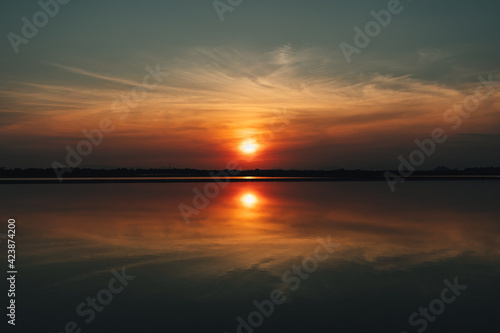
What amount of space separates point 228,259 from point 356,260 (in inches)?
126

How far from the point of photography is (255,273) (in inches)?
366

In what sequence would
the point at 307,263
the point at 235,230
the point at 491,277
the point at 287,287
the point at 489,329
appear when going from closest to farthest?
the point at 489,329 → the point at 287,287 → the point at 491,277 → the point at 307,263 → the point at 235,230

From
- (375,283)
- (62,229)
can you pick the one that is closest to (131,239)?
(62,229)

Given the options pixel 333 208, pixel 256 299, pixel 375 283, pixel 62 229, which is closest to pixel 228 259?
pixel 256 299

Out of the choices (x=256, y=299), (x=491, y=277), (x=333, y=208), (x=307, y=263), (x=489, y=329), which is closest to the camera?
(x=489, y=329)

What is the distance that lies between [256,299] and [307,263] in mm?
2762

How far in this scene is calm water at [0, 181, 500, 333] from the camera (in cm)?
675

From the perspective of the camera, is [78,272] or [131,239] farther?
[131,239]

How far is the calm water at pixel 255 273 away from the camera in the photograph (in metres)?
6.75

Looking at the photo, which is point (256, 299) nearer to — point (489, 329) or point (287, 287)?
A: point (287, 287)

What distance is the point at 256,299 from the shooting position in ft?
25.1

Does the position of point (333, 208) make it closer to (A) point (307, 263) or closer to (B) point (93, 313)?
(A) point (307, 263)

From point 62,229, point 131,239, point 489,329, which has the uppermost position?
point 62,229

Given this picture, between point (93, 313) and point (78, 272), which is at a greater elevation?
point (78, 272)
